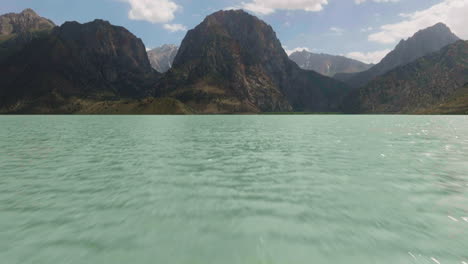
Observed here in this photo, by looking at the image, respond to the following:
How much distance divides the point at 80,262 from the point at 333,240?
27.3 ft

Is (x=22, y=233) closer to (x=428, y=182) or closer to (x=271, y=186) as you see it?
(x=271, y=186)

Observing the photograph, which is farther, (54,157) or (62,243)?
(54,157)

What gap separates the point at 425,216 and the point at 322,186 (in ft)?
20.4

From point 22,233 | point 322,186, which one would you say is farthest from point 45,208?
point 322,186

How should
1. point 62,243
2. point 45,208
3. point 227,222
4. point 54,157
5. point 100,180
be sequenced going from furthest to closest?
point 54,157 < point 100,180 < point 45,208 < point 227,222 < point 62,243

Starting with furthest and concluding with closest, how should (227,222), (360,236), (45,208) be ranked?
(45,208)
(227,222)
(360,236)

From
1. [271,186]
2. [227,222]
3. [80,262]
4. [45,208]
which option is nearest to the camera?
[80,262]

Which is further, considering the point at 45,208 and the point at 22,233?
the point at 45,208

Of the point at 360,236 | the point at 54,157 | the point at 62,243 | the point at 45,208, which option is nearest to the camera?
the point at 62,243

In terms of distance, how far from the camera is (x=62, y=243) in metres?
10.0

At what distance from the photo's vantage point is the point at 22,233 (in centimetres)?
1089

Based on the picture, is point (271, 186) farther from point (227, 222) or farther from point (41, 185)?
point (41, 185)

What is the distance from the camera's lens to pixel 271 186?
1819 cm

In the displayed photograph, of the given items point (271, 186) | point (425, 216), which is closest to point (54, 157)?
point (271, 186)
